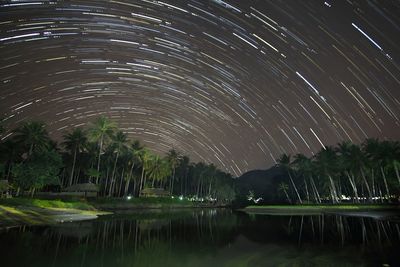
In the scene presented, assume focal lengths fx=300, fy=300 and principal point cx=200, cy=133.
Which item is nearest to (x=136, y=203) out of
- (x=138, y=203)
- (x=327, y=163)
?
(x=138, y=203)

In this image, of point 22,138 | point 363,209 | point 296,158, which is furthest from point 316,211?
point 22,138

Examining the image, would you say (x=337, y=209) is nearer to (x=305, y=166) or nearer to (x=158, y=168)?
(x=305, y=166)

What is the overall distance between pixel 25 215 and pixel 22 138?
47.2 metres

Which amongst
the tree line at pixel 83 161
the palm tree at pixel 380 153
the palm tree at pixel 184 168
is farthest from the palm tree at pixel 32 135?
the palm tree at pixel 380 153

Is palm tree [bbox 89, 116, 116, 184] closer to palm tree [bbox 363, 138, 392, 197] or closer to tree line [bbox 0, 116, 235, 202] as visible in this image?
tree line [bbox 0, 116, 235, 202]

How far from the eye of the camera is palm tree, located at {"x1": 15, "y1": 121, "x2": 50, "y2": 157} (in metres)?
73.9

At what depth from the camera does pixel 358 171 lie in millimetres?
82438

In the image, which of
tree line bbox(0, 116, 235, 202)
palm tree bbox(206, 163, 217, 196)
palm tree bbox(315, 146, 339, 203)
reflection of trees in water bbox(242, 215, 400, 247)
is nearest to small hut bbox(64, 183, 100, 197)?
tree line bbox(0, 116, 235, 202)

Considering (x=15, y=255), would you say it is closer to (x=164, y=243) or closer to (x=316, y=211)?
(x=164, y=243)

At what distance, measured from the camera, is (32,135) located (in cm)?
7400

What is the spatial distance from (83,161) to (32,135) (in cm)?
2370

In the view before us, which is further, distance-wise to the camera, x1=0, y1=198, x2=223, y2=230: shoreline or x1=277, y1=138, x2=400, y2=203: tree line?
x1=277, y1=138, x2=400, y2=203: tree line

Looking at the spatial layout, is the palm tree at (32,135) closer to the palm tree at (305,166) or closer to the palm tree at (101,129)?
the palm tree at (101,129)

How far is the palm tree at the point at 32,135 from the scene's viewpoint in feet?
243
